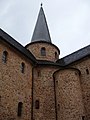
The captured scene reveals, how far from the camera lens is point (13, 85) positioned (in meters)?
18.7

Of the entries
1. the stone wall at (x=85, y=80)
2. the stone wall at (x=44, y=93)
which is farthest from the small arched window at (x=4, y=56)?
the stone wall at (x=85, y=80)

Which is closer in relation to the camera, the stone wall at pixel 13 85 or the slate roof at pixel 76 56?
the stone wall at pixel 13 85

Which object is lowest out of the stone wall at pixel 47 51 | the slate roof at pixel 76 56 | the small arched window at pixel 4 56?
the small arched window at pixel 4 56

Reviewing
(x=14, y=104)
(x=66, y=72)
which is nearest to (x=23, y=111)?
(x=14, y=104)

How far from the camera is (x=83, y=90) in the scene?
21016 millimetres

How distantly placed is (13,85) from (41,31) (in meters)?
13.6

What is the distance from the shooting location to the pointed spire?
28.9 m

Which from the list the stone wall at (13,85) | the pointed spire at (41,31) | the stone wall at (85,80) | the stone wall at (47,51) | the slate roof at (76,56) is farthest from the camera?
the pointed spire at (41,31)

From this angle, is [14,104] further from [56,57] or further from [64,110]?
[56,57]

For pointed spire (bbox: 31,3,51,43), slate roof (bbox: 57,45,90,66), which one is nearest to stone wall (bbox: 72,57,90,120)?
slate roof (bbox: 57,45,90,66)

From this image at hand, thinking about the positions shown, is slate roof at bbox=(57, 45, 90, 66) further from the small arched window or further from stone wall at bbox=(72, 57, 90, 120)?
the small arched window

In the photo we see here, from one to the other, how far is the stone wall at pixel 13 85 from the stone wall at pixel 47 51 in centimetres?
515

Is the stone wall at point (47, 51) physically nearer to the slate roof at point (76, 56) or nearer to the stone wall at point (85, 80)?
the slate roof at point (76, 56)

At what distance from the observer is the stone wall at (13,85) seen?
675 inches
